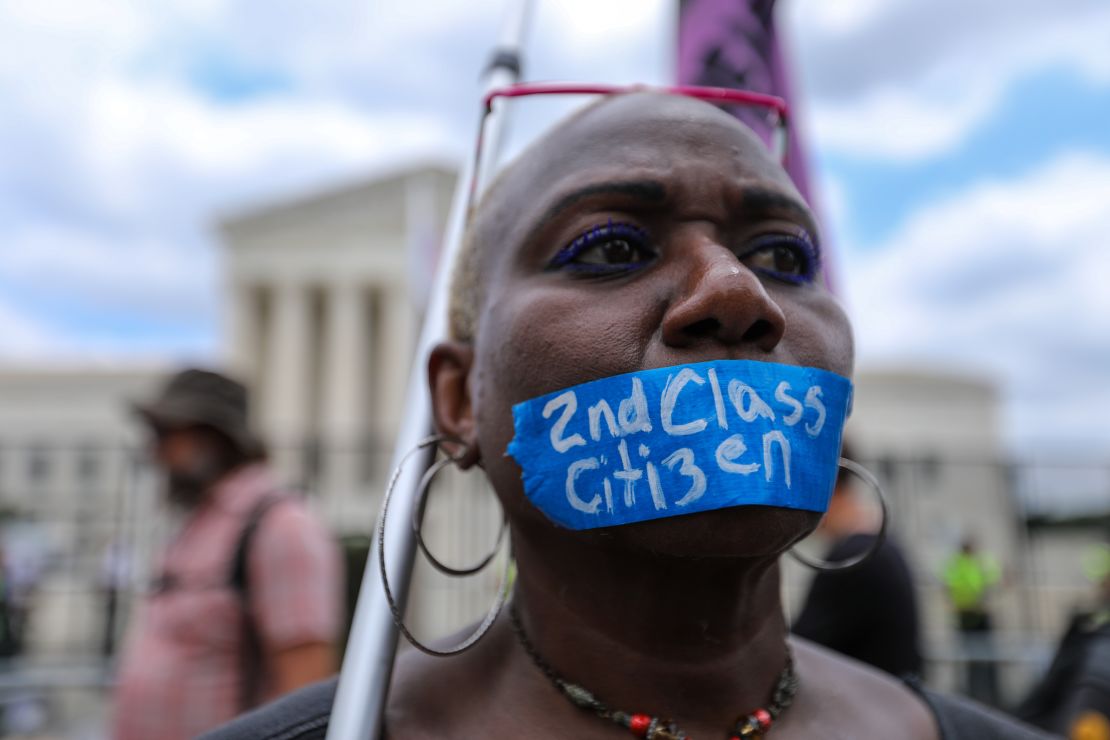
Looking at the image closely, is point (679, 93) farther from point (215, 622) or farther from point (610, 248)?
point (215, 622)

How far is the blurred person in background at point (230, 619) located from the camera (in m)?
2.55

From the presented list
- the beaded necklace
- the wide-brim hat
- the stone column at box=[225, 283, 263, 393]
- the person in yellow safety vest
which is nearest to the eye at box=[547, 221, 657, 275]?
the beaded necklace

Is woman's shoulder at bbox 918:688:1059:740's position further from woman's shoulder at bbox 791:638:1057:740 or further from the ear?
the ear

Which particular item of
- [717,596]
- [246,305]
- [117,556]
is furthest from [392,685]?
[246,305]

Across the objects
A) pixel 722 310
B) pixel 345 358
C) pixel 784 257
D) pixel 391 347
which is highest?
pixel 391 347

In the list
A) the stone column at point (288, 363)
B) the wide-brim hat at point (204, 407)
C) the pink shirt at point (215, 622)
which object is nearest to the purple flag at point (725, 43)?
the pink shirt at point (215, 622)

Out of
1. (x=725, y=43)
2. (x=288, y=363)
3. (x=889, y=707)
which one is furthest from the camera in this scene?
(x=288, y=363)

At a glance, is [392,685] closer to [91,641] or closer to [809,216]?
[809,216]

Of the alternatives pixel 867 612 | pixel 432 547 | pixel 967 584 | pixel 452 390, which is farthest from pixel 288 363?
pixel 452 390

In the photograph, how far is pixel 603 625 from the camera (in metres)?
1.23

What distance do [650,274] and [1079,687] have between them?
1.50m

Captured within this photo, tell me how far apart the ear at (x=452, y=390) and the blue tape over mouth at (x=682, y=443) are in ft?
0.78

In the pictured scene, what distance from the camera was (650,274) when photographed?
3.99ft

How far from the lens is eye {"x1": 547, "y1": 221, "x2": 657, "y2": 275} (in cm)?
124
